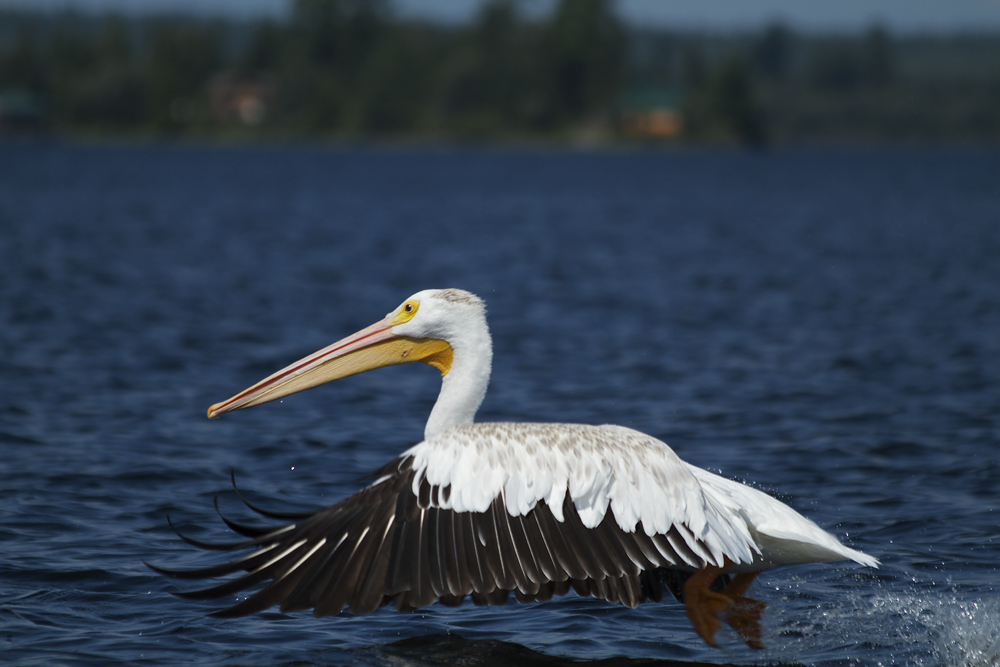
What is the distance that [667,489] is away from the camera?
4.52 metres

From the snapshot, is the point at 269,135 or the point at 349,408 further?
the point at 269,135

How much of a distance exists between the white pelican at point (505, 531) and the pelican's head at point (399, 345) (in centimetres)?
66

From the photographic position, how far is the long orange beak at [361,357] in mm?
5195

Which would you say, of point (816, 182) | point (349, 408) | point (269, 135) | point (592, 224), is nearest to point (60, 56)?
point (269, 135)

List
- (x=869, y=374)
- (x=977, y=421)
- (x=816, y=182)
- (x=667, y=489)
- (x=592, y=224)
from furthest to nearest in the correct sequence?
(x=816, y=182), (x=592, y=224), (x=869, y=374), (x=977, y=421), (x=667, y=489)

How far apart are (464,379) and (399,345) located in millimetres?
458

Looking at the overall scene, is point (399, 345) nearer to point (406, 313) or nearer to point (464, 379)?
point (406, 313)

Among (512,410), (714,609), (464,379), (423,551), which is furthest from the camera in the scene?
(512,410)

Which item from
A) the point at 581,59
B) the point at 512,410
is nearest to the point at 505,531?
the point at 512,410

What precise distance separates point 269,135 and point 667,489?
115 metres

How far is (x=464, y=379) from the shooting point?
5016 mm

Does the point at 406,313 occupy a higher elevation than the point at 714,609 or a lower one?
higher

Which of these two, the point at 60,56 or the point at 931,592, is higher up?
the point at 60,56

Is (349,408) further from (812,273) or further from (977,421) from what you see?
(812,273)
